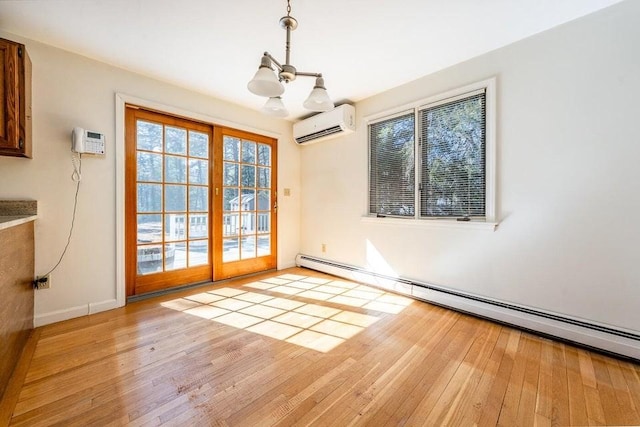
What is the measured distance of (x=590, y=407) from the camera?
4.28ft

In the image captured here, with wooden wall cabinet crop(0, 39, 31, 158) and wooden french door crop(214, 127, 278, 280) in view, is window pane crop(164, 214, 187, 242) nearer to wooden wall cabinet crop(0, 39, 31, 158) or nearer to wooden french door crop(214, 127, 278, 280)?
wooden french door crop(214, 127, 278, 280)

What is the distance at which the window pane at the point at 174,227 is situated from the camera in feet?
9.61

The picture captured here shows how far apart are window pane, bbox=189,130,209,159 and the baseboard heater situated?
2600mm

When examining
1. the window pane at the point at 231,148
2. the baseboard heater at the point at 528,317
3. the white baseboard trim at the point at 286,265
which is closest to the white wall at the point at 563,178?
the baseboard heater at the point at 528,317

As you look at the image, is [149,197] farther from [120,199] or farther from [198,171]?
[198,171]

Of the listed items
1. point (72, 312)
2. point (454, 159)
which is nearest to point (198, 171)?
point (72, 312)

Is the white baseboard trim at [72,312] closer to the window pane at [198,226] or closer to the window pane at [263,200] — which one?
the window pane at [198,226]

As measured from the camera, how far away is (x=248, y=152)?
3.62m

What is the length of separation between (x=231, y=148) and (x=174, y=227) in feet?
4.10

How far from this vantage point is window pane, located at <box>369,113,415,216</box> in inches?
113

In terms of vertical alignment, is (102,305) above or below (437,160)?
below

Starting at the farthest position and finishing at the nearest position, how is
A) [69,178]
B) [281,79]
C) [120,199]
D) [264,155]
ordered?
[264,155], [120,199], [69,178], [281,79]

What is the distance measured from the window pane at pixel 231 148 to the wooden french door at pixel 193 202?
0.01m

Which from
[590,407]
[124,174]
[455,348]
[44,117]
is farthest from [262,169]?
[590,407]
